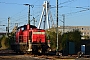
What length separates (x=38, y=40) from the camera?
31500 millimetres

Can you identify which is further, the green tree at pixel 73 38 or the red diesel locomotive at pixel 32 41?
the green tree at pixel 73 38

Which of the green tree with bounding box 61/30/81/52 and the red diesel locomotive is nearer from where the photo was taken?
the red diesel locomotive

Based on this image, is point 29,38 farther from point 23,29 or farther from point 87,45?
point 87,45

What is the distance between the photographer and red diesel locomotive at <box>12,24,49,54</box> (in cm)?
3061

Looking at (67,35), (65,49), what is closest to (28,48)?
(65,49)

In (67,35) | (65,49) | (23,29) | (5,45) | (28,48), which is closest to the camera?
(28,48)

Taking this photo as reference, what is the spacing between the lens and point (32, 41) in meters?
31.6

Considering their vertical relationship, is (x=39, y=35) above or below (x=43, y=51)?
above

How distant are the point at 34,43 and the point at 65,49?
971 centimetres

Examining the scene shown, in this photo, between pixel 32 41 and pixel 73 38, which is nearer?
pixel 32 41

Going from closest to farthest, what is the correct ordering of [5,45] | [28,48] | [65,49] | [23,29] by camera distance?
[28,48] < [23,29] < [65,49] < [5,45]

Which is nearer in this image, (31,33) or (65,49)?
(31,33)

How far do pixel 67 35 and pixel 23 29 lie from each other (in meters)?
12.8

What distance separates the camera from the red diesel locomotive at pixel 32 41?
30.6 m
